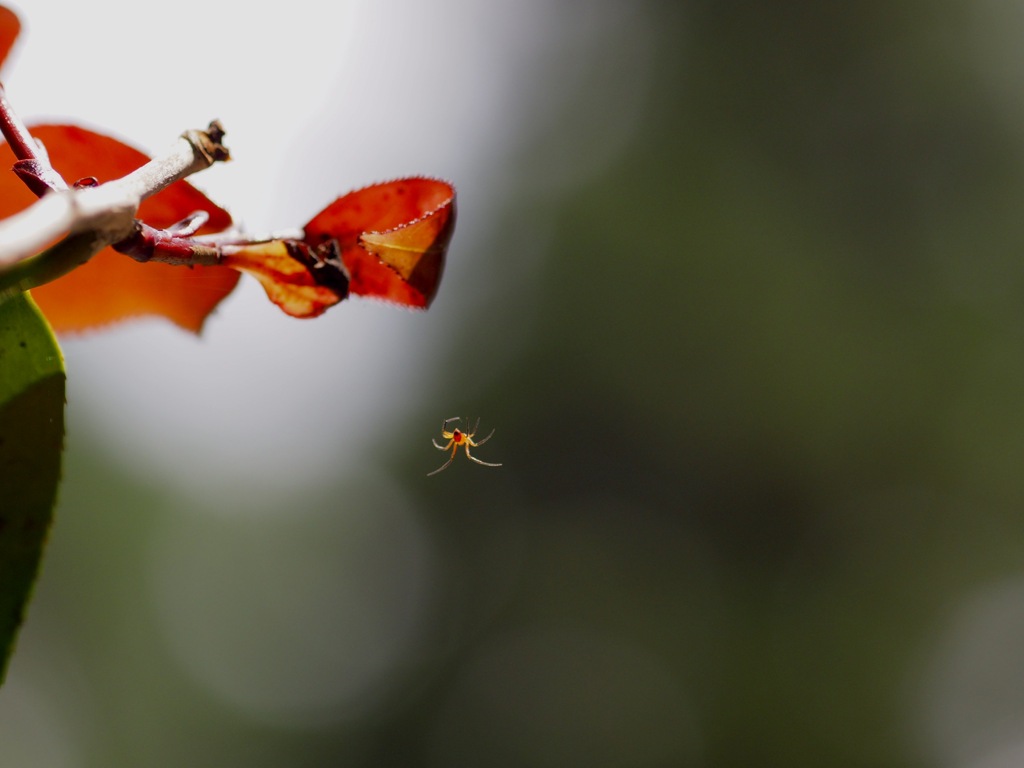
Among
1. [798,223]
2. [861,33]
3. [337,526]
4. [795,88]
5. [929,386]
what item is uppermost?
[861,33]

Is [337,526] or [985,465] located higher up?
[985,465]

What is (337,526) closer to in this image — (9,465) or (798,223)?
(798,223)

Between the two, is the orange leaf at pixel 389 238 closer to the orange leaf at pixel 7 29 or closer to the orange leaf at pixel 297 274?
the orange leaf at pixel 297 274

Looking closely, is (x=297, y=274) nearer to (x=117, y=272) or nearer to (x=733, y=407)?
(x=117, y=272)

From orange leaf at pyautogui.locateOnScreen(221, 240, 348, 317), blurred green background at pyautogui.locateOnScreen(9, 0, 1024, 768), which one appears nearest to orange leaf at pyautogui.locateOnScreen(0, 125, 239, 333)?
orange leaf at pyautogui.locateOnScreen(221, 240, 348, 317)

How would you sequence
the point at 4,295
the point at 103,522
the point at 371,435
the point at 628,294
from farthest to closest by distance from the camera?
the point at 103,522
the point at 371,435
the point at 628,294
the point at 4,295

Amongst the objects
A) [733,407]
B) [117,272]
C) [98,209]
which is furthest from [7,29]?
[733,407]

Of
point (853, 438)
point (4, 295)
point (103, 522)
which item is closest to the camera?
point (4, 295)

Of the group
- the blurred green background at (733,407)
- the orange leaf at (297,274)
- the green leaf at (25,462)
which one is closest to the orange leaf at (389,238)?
the orange leaf at (297,274)

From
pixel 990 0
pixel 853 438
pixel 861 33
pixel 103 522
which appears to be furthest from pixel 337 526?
pixel 990 0
